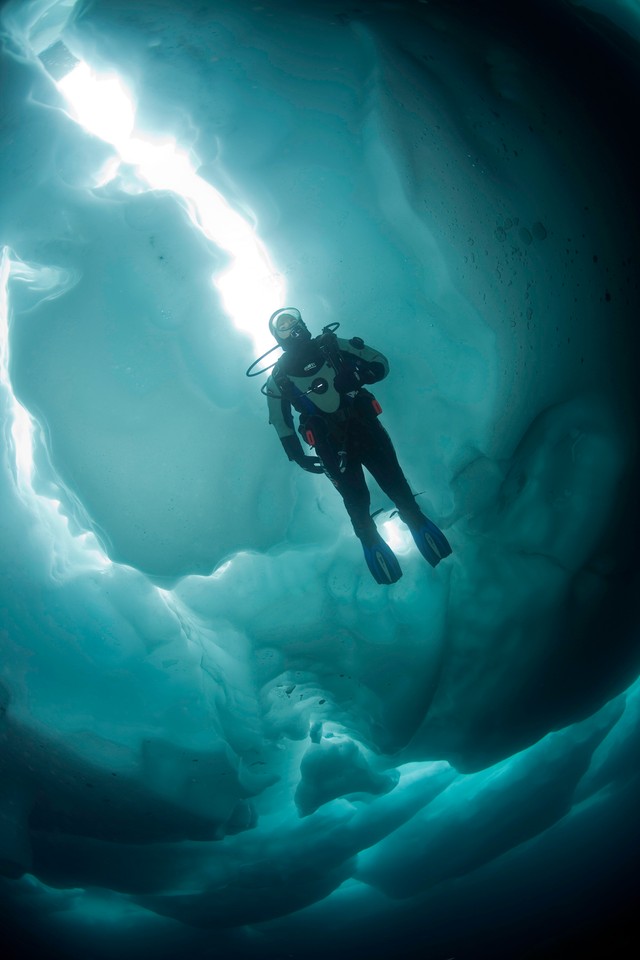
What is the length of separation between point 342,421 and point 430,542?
4.99ft

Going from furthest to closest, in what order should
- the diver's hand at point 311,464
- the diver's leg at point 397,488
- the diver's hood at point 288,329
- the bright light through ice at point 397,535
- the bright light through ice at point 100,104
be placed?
1. the bright light through ice at point 397,535
2. the diver's leg at point 397,488
3. the diver's hand at point 311,464
4. the diver's hood at point 288,329
5. the bright light through ice at point 100,104

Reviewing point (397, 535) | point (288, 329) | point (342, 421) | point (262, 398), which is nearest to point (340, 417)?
point (342, 421)

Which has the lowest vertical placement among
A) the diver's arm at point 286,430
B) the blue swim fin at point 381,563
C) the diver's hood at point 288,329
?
the blue swim fin at point 381,563

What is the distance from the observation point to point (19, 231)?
485cm

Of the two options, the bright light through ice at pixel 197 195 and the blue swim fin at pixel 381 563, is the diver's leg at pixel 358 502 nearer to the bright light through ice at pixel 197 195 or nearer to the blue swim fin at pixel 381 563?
the blue swim fin at pixel 381 563

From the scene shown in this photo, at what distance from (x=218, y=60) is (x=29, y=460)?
15.2 ft

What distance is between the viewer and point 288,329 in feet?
14.8

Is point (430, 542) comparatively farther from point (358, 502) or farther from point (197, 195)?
point (197, 195)

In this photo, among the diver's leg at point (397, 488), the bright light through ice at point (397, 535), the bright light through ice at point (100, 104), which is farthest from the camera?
the bright light through ice at point (397, 535)

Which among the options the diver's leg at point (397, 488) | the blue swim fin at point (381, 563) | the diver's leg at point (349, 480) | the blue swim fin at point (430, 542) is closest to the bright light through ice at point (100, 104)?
the diver's leg at point (349, 480)

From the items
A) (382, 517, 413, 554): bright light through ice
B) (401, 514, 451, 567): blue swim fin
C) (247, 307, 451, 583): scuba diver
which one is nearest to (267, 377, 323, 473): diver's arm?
(247, 307, 451, 583): scuba diver

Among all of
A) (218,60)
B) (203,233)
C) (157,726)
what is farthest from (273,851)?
(218,60)

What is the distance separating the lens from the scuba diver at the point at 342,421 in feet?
14.8

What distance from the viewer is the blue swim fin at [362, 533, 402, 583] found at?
15.3 ft
